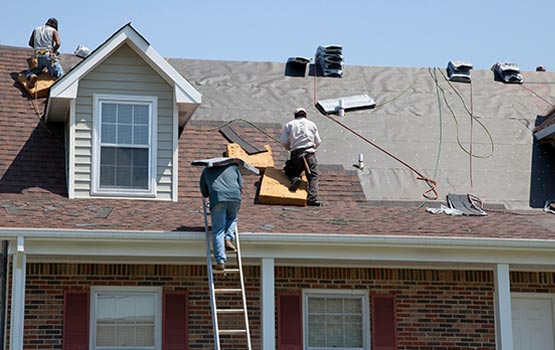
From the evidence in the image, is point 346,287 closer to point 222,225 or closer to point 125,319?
point 222,225

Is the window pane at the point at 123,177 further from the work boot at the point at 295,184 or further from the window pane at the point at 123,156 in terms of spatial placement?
the work boot at the point at 295,184

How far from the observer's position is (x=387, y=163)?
1678 centimetres

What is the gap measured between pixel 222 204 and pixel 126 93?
3.46 metres

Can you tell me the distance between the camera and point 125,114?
49.4 feet

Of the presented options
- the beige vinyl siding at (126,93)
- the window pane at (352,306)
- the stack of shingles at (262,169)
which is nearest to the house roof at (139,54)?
the beige vinyl siding at (126,93)

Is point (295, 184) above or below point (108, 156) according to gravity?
below

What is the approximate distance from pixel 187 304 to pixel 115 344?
42.0 inches

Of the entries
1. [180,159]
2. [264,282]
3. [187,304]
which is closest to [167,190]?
[180,159]

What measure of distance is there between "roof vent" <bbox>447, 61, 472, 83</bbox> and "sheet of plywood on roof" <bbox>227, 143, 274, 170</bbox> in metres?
5.08

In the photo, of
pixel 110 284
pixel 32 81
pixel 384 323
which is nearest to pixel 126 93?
pixel 32 81

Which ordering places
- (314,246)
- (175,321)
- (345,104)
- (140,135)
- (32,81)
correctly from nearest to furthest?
1. (314,246)
2. (175,321)
3. (140,135)
4. (32,81)
5. (345,104)

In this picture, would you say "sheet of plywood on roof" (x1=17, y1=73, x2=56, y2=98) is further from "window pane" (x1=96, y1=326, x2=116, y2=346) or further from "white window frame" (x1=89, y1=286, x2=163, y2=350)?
"window pane" (x1=96, y1=326, x2=116, y2=346)

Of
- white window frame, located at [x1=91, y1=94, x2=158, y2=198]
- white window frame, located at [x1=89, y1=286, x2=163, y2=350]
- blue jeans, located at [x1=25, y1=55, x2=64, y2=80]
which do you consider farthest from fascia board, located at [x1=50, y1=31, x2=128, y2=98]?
white window frame, located at [x1=89, y1=286, x2=163, y2=350]

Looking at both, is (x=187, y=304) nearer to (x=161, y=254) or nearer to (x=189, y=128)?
(x=161, y=254)
